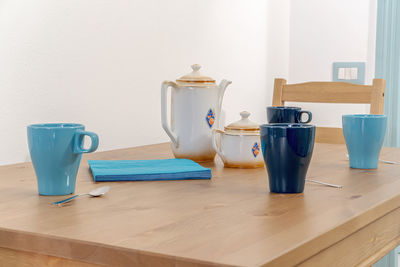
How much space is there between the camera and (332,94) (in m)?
1.92

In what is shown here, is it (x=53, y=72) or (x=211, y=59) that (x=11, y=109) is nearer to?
(x=53, y=72)

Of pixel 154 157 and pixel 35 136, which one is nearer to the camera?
pixel 35 136

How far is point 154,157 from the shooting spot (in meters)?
1.30

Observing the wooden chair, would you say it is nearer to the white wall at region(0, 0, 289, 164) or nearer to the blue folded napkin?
the white wall at region(0, 0, 289, 164)

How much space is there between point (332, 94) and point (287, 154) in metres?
1.12

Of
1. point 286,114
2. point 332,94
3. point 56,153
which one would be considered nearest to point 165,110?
point 286,114

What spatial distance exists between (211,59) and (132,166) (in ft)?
4.14

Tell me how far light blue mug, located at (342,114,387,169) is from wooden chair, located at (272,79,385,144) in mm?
620

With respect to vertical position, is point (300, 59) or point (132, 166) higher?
point (300, 59)

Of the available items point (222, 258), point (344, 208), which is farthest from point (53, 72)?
point (222, 258)

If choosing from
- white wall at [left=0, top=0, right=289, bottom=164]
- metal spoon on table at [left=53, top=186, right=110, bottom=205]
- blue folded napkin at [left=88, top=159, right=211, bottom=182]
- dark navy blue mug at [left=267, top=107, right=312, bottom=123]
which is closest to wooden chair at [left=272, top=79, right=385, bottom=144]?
white wall at [left=0, top=0, right=289, bottom=164]

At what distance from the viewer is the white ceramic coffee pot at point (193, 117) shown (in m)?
1.24

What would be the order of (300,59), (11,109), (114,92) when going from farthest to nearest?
(300,59), (114,92), (11,109)

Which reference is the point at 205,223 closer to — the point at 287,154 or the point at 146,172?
the point at 287,154
